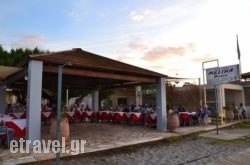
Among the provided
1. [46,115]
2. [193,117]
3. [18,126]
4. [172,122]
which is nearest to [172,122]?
[172,122]

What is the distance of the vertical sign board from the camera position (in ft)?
44.5

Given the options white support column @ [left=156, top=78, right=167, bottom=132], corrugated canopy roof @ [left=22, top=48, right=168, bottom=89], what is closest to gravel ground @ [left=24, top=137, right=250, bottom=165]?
white support column @ [left=156, top=78, right=167, bottom=132]

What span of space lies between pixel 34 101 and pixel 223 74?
30.0 feet

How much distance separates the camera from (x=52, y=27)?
13.6 metres

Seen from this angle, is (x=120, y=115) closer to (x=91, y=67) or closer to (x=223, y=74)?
(x=223, y=74)

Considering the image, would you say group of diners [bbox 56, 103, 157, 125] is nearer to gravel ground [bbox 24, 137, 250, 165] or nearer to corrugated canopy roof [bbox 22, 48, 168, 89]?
corrugated canopy roof [bbox 22, 48, 168, 89]

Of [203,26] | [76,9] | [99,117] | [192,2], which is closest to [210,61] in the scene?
[203,26]

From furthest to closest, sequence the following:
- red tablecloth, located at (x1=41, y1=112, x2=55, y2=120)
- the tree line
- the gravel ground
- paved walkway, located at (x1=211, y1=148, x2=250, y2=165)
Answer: the tree line
red tablecloth, located at (x1=41, y1=112, x2=55, y2=120)
the gravel ground
paved walkway, located at (x1=211, y1=148, x2=250, y2=165)

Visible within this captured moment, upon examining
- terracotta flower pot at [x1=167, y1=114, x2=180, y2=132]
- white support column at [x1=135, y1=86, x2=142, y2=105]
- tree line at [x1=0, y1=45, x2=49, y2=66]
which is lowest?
terracotta flower pot at [x1=167, y1=114, x2=180, y2=132]

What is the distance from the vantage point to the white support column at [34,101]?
9.70 meters

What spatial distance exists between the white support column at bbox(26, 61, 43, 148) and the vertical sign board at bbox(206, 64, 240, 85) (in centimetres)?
866

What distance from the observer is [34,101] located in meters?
9.81

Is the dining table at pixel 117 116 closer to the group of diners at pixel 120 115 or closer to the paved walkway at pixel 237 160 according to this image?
the group of diners at pixel 120 115

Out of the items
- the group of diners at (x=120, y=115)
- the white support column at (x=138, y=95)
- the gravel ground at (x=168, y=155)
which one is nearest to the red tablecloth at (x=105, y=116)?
the group of diners at (x=120, y=115)
